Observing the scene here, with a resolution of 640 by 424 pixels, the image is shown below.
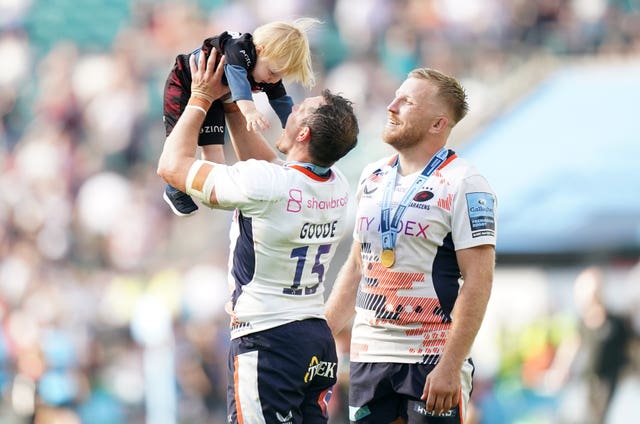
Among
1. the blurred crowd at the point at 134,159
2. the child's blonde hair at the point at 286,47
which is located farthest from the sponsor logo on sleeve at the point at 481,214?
the blurred crowd at the point at 134,159

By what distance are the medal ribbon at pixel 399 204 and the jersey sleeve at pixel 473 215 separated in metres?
0.19

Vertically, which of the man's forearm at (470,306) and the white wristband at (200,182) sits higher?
the white wristband at (200,182)

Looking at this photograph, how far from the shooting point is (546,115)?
41.1 ft

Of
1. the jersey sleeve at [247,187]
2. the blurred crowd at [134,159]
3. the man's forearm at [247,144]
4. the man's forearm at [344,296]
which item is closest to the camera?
the jersey sleeve at [247,187]

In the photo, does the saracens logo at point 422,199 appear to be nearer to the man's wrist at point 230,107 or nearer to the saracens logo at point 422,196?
the saracens logo at point 422,196

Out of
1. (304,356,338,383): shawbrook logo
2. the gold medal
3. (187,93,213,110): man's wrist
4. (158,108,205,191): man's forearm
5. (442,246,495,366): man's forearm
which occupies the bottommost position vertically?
(304,356,338,383): shawbrook logo

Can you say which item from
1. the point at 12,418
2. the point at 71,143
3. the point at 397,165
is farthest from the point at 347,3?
the point at 397,165

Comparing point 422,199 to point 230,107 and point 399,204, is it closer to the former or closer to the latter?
point 399,204

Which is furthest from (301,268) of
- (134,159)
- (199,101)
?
(134,159)

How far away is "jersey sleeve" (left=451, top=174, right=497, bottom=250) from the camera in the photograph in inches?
193

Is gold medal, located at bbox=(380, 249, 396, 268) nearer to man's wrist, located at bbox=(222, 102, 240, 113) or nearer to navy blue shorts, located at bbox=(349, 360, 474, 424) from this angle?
navy blue shorts, located at bbox=(349, 360, 474, 424)

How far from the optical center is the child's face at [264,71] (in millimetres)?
5332

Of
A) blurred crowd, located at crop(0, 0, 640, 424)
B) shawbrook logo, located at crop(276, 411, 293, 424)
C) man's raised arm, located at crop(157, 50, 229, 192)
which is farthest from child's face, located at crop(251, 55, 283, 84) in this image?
blurred crowd, located at crop(0, 0, 640, 424)

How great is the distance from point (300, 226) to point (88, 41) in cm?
1335
